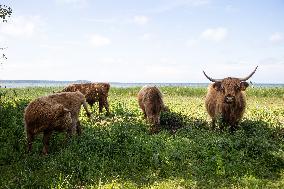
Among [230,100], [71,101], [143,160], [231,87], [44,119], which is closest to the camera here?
[143,160]

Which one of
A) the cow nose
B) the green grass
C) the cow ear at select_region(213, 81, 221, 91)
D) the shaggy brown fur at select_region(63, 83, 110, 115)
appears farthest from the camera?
the shaggy brown fur at select_region(63, 83, 110, 115)

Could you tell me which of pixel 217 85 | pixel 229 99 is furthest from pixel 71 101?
pixel 217 85

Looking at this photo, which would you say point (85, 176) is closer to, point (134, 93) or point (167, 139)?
point (167, 139)

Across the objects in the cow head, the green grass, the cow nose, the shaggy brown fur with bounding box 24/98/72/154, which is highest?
the cow head

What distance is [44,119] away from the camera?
944 cm

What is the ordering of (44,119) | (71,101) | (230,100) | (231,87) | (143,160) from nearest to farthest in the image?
(143,160) < (44,119) < (71,101) < (230,100) < (231,87)

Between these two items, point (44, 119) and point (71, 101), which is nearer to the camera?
point (44, 119)

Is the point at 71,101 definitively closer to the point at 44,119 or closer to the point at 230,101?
the point at 44,119

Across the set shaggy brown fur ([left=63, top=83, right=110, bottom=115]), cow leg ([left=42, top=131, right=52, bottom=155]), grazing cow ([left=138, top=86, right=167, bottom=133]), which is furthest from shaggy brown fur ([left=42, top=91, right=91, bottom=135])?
shaggy brown fur ([left=63, top=83, right=110, bottom=115])

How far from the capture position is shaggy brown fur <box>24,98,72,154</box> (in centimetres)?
945

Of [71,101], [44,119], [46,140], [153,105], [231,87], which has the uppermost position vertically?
[231,87]

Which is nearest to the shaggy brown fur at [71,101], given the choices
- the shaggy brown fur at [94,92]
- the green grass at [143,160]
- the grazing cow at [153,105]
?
the green grass at [143,160]

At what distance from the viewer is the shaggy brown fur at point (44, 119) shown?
31.0 ft

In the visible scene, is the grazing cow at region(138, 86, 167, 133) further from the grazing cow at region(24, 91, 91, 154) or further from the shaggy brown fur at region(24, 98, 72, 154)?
the shaggy brown fur at region(24, 98, 72, 154)
